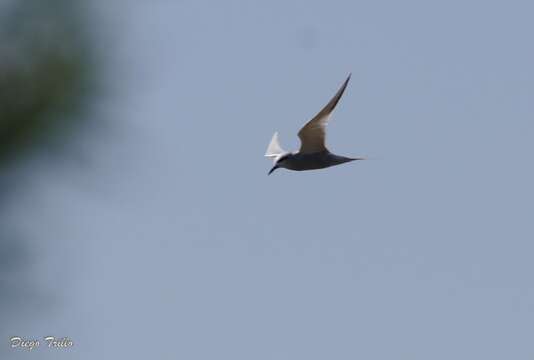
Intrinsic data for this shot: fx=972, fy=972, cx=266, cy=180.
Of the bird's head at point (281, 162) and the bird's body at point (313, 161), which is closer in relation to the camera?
the bird's body at point (313, 161)

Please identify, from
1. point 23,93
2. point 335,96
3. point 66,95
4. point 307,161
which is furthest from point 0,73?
point 307,161

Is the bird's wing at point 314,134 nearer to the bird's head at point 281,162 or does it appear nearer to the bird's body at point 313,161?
the bird's body at point 313,161

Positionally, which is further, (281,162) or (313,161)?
(281,162)

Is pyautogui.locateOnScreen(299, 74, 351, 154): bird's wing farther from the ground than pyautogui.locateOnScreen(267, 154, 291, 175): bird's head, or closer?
farther from the ground

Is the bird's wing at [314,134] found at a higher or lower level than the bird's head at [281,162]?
higher

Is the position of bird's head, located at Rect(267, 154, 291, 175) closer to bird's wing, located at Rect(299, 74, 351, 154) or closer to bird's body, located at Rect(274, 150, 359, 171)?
bird's body, located at Rect(274, 150, 359, 171)

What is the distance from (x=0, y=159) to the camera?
2.62m

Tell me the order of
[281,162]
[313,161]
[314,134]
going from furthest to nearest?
[281,162], [314,134], [313,161]

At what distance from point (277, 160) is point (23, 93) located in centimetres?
663

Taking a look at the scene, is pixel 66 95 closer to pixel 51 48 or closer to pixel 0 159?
pixel 51 48

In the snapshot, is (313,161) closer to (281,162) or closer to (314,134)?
(314,134)

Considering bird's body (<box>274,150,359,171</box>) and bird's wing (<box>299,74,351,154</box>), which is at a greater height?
bird's wing (<box>299,74,351,154</box>)

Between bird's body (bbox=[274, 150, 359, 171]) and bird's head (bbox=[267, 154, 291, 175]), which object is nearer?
bird's body (bbox=[274, 150, 359, 171])

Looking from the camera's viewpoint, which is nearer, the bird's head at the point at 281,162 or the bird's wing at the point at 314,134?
the bird's wing at the point at 314,134
